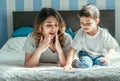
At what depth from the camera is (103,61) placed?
197 centimetres

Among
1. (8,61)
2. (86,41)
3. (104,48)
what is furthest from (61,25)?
(8,61)

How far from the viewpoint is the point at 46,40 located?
196cm

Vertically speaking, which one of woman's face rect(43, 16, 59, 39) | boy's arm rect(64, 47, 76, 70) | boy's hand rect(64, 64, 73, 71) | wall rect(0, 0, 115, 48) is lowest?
boy's hand rect(64, 64, 73, 71)

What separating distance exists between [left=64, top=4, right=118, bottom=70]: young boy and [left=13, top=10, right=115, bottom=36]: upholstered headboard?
4.76 feet

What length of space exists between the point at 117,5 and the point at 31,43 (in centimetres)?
199

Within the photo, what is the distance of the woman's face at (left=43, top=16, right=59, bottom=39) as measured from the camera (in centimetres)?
197

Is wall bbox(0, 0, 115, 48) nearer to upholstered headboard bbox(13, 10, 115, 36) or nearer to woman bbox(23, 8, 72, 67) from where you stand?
upholstered headboard bbox(13, 10, 115, 36)

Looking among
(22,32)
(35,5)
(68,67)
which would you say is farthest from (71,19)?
(68,67)

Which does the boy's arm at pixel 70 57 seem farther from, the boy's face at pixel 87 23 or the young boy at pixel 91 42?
the boy's face at pixel 87 23

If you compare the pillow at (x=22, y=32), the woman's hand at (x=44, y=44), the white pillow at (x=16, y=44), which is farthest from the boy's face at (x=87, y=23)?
the pillow at (x=22, y=32)

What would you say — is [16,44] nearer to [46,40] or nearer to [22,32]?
[22,32]

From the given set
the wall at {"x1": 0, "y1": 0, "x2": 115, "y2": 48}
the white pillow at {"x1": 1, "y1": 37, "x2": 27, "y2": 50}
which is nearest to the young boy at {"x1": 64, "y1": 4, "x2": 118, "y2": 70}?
the white pillow at {"x1": 1, "y1": 37, "x2": 27, "y2": 50}

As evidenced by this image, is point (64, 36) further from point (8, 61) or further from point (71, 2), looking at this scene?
point (71, 2)

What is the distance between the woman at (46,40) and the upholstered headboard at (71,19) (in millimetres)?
1505
